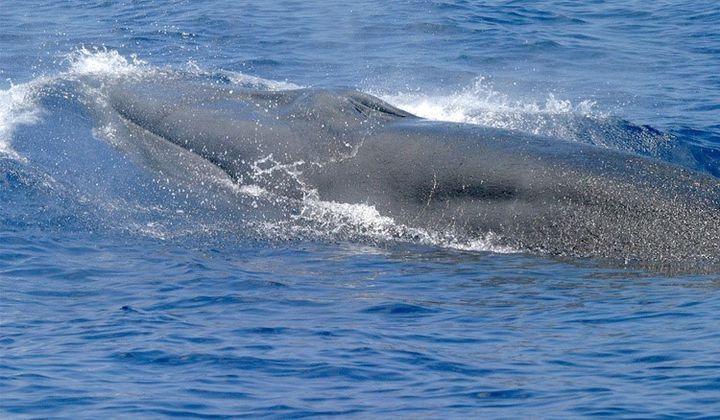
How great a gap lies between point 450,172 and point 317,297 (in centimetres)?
362

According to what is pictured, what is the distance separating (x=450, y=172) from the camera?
59.0 ft

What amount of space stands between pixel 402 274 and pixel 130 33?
22.0 metres

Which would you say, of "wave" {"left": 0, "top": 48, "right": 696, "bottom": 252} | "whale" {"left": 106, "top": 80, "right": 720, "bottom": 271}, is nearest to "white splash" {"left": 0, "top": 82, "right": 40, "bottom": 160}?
"wave" {"left": 0, "top": 48, "right": 696, "bottom": 252}

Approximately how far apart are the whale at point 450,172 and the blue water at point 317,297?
18.5 inches

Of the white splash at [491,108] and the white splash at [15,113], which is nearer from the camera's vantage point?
the white splash at [15,113]

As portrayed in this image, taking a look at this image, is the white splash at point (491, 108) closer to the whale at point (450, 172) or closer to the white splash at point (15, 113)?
the whale at point (450, 172)

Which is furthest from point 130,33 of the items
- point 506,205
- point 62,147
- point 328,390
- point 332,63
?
point 328,390

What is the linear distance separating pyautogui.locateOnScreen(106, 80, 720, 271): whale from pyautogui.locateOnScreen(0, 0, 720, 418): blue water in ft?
1.54

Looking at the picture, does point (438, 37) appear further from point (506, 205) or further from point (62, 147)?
point (506, 205)

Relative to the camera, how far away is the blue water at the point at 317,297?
1179 centimetres

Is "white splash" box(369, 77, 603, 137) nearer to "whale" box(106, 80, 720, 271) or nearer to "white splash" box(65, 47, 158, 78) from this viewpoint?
"whale" box(106, 80, 720, 271)

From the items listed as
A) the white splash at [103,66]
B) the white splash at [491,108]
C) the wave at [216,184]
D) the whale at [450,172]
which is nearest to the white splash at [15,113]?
the wave at [216,184]

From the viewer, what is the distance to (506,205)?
57.2 ft

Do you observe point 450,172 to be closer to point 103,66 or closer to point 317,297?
point 317,297
